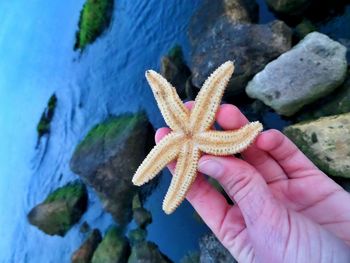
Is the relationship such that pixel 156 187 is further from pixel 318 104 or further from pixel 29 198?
pixel 29 198

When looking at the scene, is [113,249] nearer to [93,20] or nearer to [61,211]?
[61,211]

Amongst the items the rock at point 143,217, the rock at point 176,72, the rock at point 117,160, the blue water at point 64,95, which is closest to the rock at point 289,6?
the rock at point 176,72

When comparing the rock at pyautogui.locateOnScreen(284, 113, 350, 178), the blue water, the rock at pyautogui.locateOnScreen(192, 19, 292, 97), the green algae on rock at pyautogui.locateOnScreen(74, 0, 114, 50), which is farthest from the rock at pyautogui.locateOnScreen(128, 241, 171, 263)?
the green algae on rock at pyautogui.locateOnScreen(74, 0, 114, 50)

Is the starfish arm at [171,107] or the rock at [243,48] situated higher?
the starfish arm at [171,107]

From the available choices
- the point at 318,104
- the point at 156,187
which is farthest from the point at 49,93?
the point at 318,104

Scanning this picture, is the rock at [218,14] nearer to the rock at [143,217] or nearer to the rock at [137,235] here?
the rock at [143,217]
